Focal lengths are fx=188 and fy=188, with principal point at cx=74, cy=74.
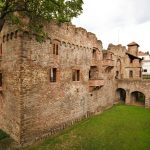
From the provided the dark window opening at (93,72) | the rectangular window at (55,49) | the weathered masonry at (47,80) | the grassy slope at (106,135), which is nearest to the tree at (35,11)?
the weathered masonry at (47,80)

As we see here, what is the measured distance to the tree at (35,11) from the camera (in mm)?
12672

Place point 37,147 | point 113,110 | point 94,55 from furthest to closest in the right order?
point 113,110 → point 94,55 → point 37,147

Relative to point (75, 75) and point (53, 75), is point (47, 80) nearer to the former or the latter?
point (53, 75)

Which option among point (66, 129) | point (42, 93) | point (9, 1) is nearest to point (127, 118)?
point (66, 129)

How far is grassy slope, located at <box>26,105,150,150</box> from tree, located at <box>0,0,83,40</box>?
944cm

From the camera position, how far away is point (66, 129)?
61.8ft

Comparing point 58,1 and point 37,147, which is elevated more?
point 58,1

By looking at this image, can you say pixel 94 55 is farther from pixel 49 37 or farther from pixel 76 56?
pixel 49 37

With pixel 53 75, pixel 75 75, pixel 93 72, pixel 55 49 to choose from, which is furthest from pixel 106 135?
pixel 93 72

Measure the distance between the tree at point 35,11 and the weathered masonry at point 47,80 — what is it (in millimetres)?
916

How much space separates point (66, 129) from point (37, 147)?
4.28 m

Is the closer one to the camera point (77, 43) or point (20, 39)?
point (20, 39)

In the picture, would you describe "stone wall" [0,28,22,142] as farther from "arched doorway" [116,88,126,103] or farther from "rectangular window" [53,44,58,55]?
"arched doorway" [116,88,126,103]

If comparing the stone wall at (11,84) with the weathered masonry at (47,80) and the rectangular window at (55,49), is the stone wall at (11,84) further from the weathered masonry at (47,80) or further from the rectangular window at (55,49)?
the rectangular window at (55,49)
